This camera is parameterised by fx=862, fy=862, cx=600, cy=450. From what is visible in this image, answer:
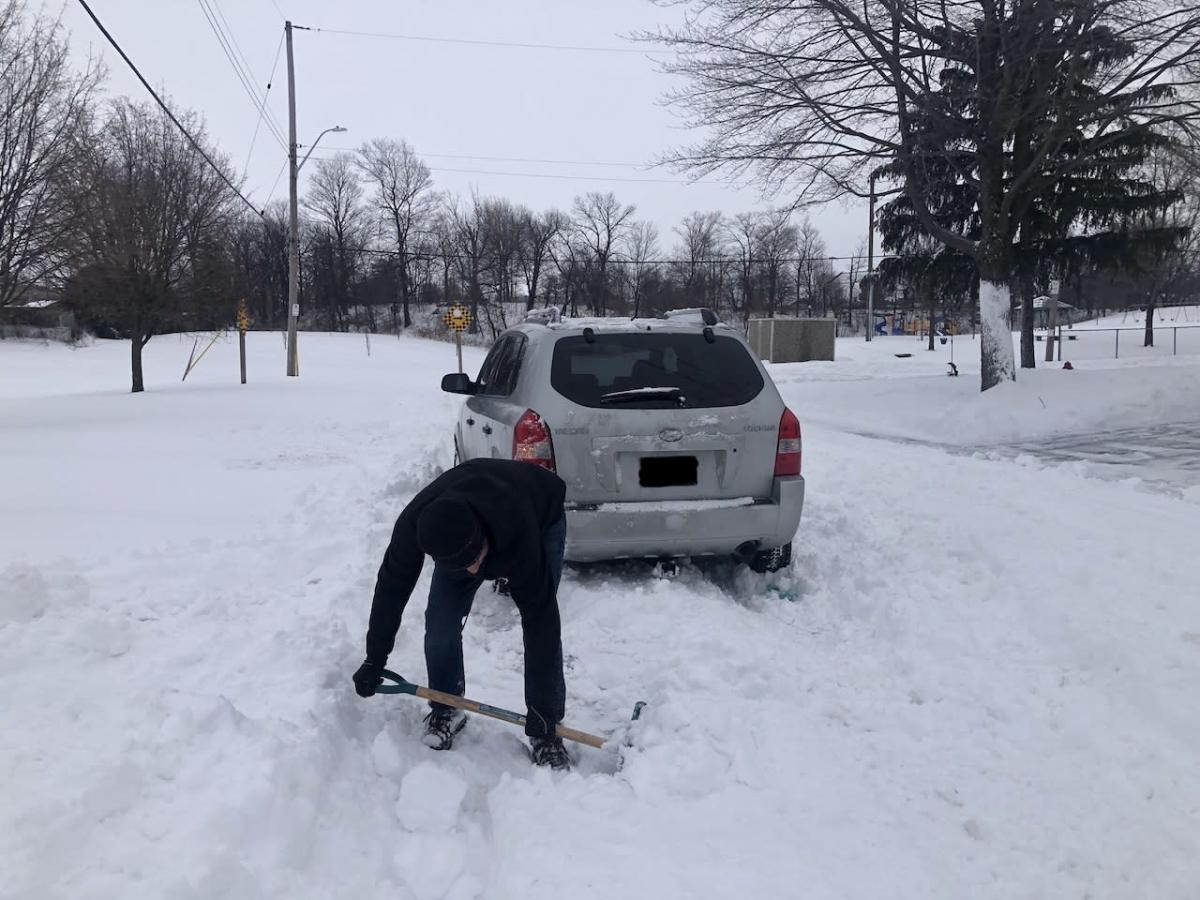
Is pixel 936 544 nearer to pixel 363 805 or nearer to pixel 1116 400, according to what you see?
pixel 363 805

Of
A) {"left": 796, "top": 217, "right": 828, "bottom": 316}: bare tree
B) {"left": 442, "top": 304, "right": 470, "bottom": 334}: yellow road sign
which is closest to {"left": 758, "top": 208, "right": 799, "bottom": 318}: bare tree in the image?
{"left": 796, "top": 217, "right": 828, "bottom": 316}: bare tree

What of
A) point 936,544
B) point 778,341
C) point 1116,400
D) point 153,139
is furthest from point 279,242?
point 936,544

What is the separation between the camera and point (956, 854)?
9.43 ft

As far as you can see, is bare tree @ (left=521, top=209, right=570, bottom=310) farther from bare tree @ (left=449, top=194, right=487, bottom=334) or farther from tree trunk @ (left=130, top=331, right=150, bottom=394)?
tree trunk @ (left=130, top=331, right=150, bottom=394)

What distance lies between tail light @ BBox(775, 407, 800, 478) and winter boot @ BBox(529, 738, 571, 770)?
236 cm

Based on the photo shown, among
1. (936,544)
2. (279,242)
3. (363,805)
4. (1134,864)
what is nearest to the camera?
(1134,864)

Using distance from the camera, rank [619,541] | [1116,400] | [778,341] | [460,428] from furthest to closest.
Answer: [778,341] < [1116,400] < [460,428] < [619,541]

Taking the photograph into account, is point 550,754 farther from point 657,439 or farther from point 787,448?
point 787,448

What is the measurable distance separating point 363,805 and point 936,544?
459 cm

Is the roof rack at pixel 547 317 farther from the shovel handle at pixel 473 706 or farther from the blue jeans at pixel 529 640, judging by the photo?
the shovel handle at pixel 473 706

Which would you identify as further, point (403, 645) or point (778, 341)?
point (778, 341)

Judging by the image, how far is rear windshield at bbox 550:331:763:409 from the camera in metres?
4.98

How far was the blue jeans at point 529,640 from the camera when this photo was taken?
3387 mm

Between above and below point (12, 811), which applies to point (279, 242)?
above
